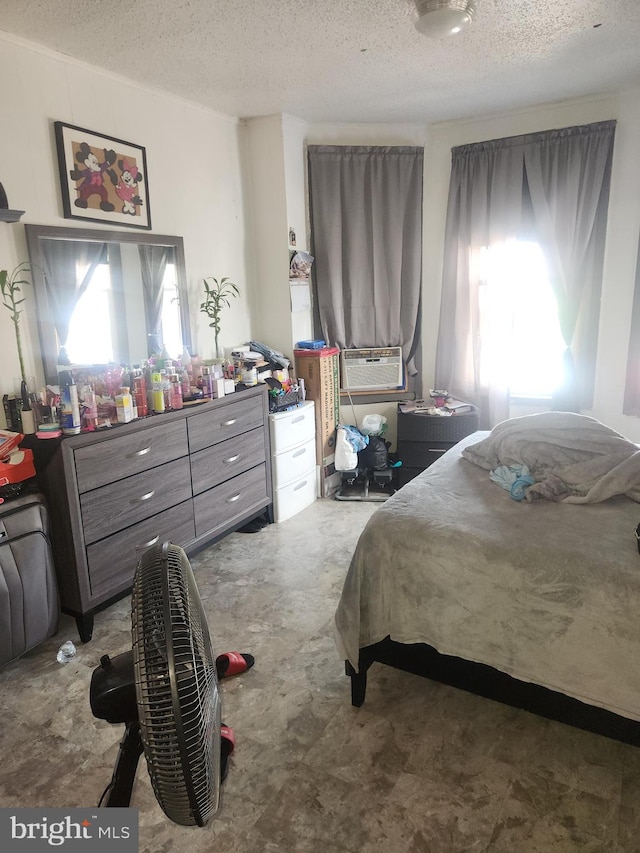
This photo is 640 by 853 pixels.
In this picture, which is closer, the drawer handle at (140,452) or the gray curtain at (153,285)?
the drawer handle at (140,452)

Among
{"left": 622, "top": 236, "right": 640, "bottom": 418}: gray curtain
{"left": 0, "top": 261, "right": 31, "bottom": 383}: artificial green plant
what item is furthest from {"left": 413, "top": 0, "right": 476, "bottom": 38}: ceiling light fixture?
{"left": 622, "top": 236, "right": 640, "bottom": 418}: gray curtain

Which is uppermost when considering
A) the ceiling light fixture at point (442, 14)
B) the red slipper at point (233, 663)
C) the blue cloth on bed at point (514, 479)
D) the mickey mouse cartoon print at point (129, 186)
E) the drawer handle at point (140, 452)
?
the ceiling light fixture at point (442, 14)

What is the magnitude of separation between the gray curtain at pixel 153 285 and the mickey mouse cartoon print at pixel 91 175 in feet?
1.05

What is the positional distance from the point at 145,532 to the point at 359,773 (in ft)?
4.77

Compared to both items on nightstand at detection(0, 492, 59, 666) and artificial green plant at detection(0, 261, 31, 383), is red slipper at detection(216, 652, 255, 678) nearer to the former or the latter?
items on nightstand at detection(0, 492, 59, 666)

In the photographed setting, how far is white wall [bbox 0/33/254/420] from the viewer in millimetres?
2475

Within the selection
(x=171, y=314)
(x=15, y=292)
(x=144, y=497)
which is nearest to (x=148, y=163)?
(x=171, y=314)

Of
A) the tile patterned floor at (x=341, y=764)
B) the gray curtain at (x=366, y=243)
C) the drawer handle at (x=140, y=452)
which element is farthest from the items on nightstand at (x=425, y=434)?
the drawer handle at (x=140, y=452)

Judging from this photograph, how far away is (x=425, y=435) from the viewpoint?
13.0ft

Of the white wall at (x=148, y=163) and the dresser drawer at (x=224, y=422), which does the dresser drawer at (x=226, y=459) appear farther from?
the white wall at (x=148, y=163)

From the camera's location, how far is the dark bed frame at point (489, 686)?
164 cm

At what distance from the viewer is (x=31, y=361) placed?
102 inches

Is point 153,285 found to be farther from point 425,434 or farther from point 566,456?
point 566,456

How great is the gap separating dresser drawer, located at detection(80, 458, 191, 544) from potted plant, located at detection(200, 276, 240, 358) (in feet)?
3.68
